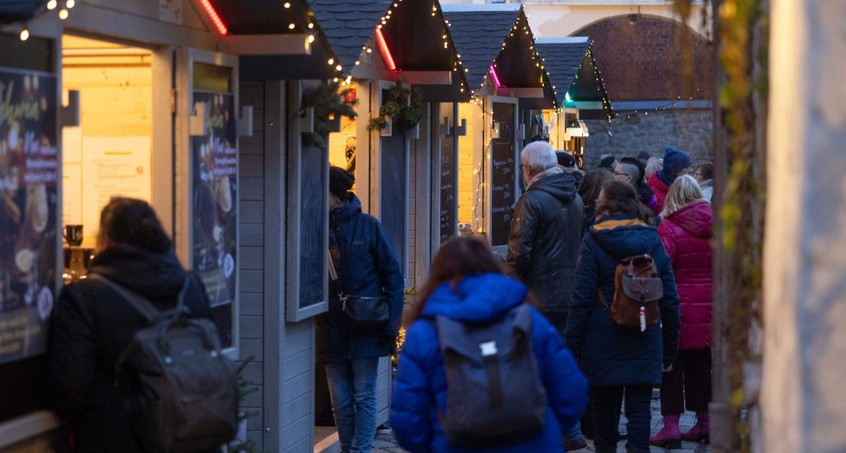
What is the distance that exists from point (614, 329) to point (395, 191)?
3.15 m

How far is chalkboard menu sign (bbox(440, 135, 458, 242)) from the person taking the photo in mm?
11898

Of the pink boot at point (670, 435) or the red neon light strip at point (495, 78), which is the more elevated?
the red neon light strip at point (495, 78)

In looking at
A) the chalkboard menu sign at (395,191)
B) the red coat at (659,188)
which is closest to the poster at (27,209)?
the chalkboard menu sign at (395,191)

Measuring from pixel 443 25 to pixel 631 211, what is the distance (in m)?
2.37

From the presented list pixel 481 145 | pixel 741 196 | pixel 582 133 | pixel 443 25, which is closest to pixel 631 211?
pixel 443 25

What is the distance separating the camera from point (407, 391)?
4.40m

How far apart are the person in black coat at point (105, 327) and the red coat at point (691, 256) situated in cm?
471

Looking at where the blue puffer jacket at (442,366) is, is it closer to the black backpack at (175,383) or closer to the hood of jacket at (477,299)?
the hood of jacket at (477,299)

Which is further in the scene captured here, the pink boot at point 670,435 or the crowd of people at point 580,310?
the pink boot at point 670,435

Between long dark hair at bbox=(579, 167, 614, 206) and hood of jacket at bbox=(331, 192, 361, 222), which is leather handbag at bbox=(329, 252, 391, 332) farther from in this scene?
long dark hair at bbox=(579, 167, 614, 206)

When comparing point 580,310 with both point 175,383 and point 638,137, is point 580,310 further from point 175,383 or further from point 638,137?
point 638,137

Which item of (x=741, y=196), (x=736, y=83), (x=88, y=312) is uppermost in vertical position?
(x=736, y=83)

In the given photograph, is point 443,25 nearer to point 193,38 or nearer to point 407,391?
point 193,38

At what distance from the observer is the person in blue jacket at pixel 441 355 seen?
4.41 metres
